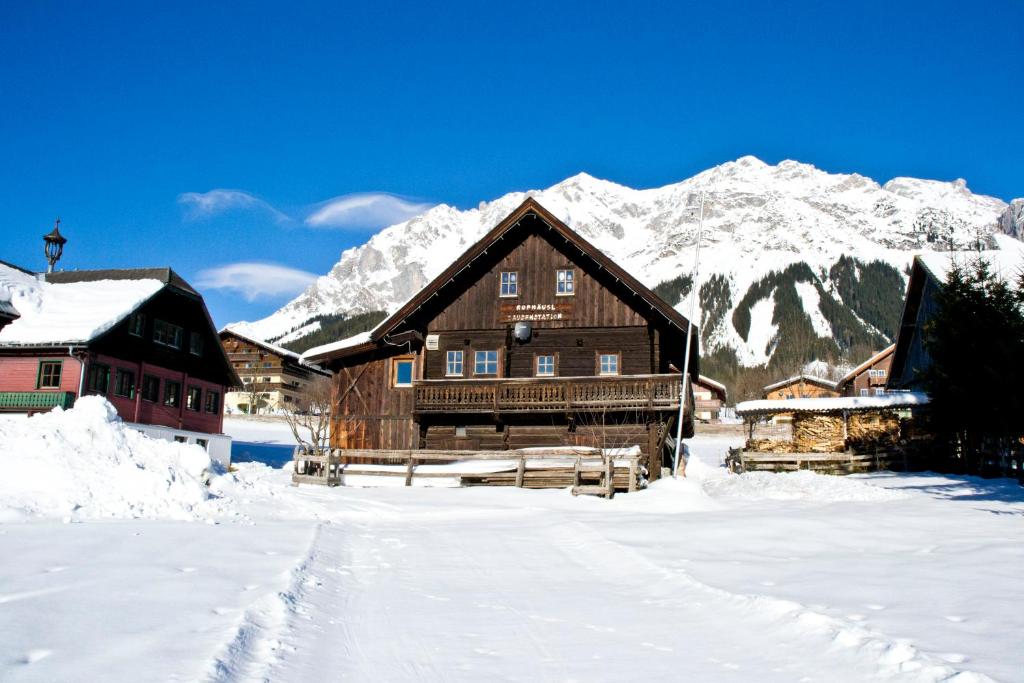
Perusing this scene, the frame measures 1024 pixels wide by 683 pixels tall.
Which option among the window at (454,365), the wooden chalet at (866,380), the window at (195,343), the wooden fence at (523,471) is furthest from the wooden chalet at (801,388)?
the wooden fence at (523,471)

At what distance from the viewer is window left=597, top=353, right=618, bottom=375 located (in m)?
31.9

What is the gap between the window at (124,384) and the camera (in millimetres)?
37875

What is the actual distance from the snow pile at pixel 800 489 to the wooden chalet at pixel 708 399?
64.1m

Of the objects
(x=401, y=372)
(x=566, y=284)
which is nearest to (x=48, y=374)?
(x=401, y=372)

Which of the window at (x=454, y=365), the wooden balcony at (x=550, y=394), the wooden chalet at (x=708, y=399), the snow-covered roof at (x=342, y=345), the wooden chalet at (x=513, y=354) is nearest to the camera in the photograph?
the wooden balcony at (x=550, y=394)

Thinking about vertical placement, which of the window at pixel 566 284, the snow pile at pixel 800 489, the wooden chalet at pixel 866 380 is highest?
the wooden chalet at pixel 866 380

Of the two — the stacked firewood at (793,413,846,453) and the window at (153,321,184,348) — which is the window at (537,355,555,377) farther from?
the window at (153,321,184,348)

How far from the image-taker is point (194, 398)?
4372 cm

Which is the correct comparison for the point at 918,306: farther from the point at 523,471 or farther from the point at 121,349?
the point at 121,349

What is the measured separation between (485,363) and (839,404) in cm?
1359

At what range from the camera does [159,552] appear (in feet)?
34.4

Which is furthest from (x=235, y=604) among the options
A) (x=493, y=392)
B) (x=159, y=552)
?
(x=493, y=392)

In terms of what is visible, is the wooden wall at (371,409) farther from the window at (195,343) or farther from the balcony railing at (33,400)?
the window at (195,343)

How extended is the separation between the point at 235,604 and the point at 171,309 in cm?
3695
